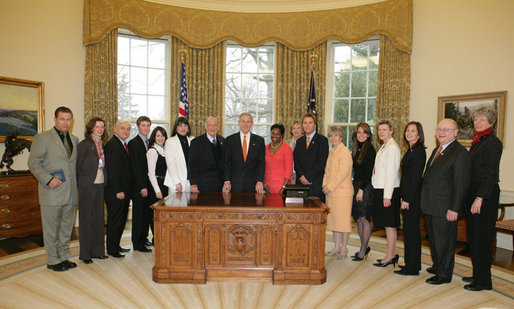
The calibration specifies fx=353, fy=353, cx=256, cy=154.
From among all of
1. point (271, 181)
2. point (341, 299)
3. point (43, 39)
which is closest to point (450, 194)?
point (341, 299)

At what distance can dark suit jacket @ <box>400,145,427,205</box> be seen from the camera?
368 cm

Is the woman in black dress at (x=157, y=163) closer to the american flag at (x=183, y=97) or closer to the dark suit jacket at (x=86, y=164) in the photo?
the dark suit jacket at (x=86, y=164)

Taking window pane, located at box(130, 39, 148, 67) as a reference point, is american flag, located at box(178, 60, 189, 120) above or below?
below

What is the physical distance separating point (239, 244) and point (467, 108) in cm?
444

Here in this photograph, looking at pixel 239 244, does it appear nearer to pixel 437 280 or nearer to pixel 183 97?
pixel 437 280

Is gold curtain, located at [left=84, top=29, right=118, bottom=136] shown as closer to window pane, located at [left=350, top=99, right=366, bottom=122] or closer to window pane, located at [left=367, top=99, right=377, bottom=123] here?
window pane, located at [left=350, top=99, right=366, bottom=122]

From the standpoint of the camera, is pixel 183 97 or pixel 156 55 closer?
pixel 183 97

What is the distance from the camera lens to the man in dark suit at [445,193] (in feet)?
11.0

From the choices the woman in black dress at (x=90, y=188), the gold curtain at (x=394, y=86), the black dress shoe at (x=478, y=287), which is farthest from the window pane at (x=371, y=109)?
the woman in black dress at (x=90, y=188)

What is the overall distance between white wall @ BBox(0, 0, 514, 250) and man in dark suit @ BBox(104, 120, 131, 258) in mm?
2276

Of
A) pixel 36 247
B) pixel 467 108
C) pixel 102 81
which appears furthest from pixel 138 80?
pixel 467 108

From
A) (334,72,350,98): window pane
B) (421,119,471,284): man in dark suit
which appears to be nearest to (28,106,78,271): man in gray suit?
(421,119,471,284): man in dark suit

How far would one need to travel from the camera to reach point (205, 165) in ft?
14.4

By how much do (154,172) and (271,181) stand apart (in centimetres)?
150
